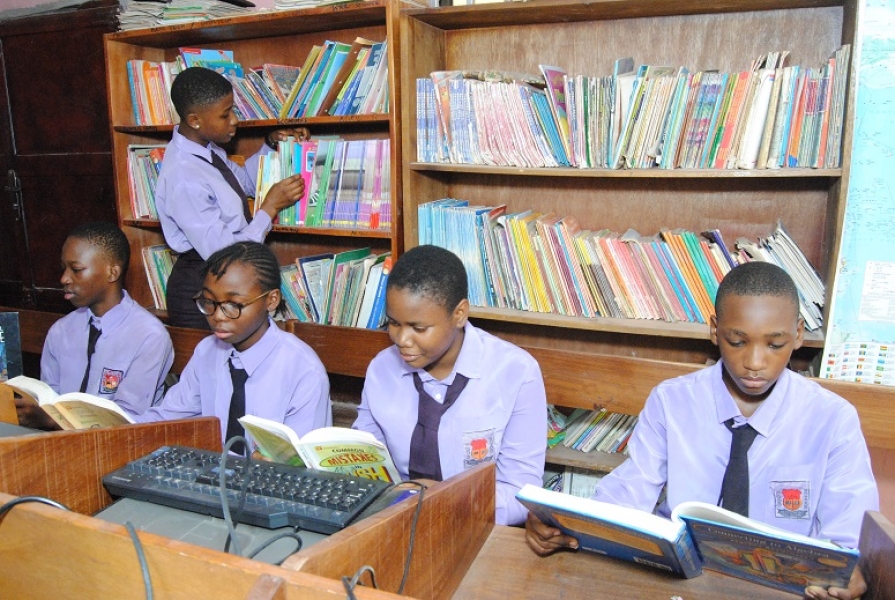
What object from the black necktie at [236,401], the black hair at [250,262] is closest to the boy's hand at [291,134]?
the black hair at [250,262]

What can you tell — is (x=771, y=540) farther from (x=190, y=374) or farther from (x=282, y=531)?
(x=190, y=374)

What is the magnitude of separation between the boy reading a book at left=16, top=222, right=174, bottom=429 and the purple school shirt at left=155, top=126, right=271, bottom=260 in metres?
0.28

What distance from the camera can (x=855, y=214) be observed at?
1.87 m

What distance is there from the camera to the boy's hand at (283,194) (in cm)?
263

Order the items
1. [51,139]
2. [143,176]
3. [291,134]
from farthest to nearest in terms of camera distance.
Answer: [51,139] → [143,176] → [291,134]

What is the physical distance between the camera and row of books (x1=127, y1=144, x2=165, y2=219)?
295 cm

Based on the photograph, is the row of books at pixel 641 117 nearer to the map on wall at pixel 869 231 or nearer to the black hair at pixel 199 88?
the map on wall at pixel 869 231

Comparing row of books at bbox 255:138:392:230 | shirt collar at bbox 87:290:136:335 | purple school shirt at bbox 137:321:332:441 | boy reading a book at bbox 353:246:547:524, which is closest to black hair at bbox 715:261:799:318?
boy reading a book at bbox 353:246:547:524

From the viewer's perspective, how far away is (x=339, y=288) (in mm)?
2617

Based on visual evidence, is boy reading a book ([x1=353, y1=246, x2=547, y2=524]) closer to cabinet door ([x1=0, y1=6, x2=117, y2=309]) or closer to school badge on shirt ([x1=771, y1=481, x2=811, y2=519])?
school badge on shirt ([x1=771, y1=481, x2=811, y2=519])

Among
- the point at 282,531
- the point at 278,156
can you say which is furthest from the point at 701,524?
the point at 278,156

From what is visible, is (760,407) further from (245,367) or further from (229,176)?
(229,176)

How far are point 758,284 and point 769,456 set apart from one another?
0.32 meters

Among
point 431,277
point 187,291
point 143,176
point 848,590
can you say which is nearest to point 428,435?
point 431,277
